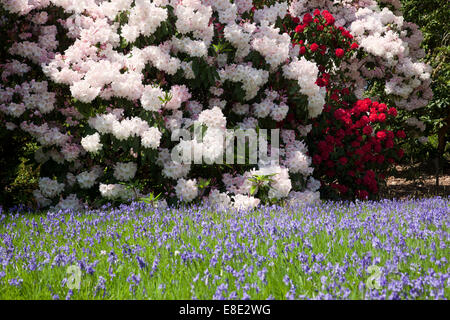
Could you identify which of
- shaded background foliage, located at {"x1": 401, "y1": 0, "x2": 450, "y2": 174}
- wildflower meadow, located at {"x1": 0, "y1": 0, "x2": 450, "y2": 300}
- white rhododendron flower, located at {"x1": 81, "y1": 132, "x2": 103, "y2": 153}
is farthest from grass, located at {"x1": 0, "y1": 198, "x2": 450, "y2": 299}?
shaded background foliage, located at {"x1": 401, "y1": 0, "x2": 450, "y2": 174}

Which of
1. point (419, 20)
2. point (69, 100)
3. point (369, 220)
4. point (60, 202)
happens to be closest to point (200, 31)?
point (69, 100)

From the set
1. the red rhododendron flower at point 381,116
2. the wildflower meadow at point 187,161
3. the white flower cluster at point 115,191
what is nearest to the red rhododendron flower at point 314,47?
the wildflower meadow at point 187,161

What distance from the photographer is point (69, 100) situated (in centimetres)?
676

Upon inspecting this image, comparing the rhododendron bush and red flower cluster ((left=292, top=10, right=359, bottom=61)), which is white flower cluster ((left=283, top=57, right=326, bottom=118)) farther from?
red flower cluster ((left=292, top=10, right=359, bottom=61))

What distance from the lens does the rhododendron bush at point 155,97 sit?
5.87 m

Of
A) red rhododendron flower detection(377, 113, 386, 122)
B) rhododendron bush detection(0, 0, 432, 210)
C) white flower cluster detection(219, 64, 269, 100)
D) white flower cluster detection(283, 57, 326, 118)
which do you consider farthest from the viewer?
Result: red rhododendron flower detection(377, 113, 386, 122)

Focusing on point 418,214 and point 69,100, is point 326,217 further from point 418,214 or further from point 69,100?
point 69,100

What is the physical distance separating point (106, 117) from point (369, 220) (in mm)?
3306

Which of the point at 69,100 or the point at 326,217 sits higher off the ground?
the point at 69,100

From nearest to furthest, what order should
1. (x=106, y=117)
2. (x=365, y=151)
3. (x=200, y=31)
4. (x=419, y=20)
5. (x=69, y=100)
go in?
1. (x=106, y=117)
2. (x=200, y=31)
3. (x=69, y=100)
4. (x=365, y=151)
5. (x=419, y=20)

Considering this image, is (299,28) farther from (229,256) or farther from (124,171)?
(229,256)

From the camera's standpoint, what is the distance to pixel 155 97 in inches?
227

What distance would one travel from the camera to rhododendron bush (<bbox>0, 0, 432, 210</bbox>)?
5871 millimetres

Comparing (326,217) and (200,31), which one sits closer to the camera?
(326,217)
